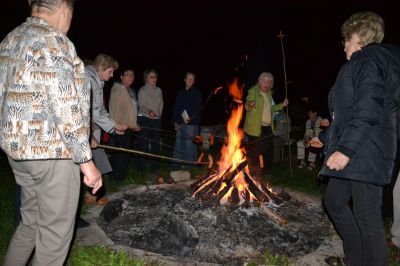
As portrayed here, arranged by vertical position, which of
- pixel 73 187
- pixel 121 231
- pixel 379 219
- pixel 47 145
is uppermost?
A: pixel 47 145

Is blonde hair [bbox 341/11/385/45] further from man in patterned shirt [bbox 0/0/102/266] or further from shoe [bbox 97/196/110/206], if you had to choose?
shoe [bbox 97/196/110/206]

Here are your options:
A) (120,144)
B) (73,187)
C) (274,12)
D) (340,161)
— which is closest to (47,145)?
(73,187)

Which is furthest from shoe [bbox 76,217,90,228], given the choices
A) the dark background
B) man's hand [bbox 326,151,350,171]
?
the dark background

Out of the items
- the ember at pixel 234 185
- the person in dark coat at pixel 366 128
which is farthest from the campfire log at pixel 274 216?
the person in dark coat at pixel 366 128

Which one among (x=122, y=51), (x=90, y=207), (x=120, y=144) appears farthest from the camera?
(x=122, y=51)

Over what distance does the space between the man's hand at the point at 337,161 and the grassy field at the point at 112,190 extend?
141 centimetres

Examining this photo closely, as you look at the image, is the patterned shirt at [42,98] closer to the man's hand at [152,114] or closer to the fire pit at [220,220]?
the fire pit at [220,220]

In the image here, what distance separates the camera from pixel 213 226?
527 cm

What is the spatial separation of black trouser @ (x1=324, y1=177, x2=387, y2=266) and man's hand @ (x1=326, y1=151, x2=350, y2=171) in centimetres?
24

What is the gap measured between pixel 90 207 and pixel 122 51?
22048 mm

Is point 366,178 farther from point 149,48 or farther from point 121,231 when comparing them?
point 149,48

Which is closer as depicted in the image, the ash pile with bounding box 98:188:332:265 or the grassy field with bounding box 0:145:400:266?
the grassy field with bounding box 0:145:400:266

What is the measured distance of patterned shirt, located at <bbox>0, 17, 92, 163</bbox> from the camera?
257cm

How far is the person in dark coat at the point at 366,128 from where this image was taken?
3174 millimetres
